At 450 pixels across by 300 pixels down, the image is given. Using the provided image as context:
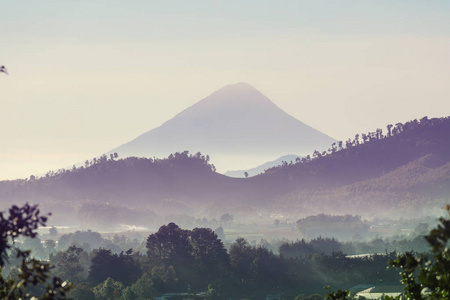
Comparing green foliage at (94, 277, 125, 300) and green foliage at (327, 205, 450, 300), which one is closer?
green foliage at (327, 205, 450, 300)

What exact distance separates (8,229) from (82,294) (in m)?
161

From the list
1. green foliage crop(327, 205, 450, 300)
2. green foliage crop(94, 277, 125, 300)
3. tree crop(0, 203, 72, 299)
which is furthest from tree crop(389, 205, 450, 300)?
green foliage crop(94, 277, 125, 300)

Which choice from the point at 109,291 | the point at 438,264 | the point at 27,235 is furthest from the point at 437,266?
the point at 109,291

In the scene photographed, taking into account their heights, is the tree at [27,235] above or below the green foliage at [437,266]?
above

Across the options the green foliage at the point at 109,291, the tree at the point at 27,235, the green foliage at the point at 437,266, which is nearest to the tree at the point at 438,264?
the green foliage at the point at 437,266

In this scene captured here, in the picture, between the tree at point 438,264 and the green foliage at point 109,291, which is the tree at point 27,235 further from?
the green foliage at point 109,291

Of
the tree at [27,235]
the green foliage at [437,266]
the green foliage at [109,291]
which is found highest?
the tree at [27,235]

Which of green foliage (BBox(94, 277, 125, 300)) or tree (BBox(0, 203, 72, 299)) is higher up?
tree (BBox(0, 203, 72, 299))

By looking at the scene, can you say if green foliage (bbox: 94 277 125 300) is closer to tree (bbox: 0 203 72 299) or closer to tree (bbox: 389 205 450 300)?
tree (bbox: 389 205 450 300)

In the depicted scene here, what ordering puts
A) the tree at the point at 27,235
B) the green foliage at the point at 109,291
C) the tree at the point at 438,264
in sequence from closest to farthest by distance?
1. the tree at the point at 27,235
2. the tree at the point at 438,264
3. the green foliage at the point at 109,291

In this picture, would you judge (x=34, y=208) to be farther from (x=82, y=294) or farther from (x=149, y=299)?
(x=149, y=299)

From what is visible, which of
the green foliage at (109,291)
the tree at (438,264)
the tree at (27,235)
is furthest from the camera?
the green foliage at (109,291)

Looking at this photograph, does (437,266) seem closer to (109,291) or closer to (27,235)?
(27,235)

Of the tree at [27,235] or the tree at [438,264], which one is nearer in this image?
the tree at [27,235]
